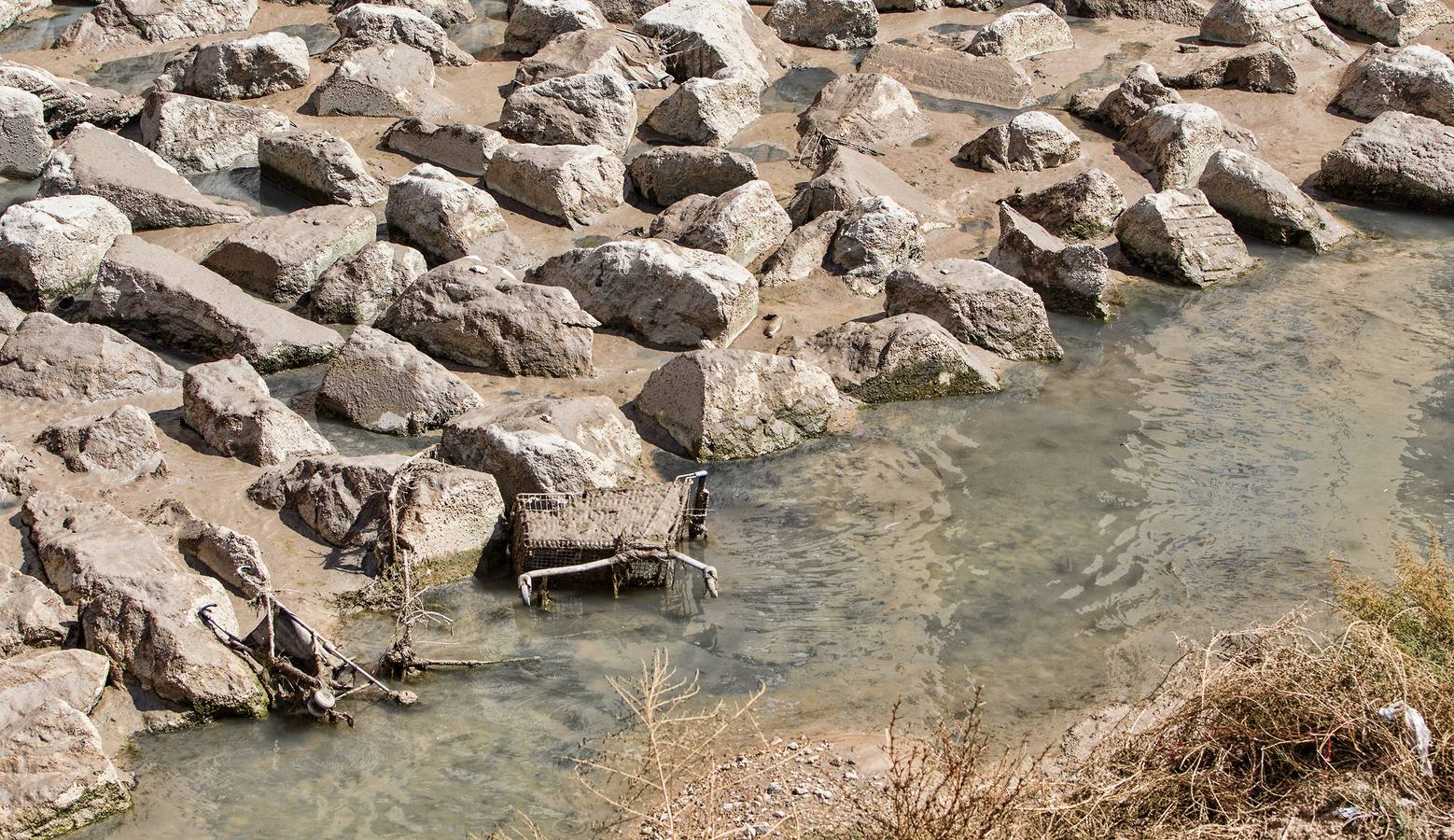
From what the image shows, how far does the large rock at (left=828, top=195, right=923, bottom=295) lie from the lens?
32.9 feet

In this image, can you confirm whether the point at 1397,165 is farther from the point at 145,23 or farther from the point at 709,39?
the point at 145,23

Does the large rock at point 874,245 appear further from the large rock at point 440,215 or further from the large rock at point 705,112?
the large rock at point 440,215

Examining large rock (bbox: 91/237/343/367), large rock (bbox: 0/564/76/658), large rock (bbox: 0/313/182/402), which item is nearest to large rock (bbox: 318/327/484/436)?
large rock (bbox: 91/237/343/367)

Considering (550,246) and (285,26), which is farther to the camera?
(285,26)

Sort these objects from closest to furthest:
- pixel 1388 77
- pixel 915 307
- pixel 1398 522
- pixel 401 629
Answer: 1. pixel 401 629
2. pixel 1398 522
3. pixel 915 307
4. pixel 1388 77

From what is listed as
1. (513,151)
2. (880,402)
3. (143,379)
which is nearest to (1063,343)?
(880,402)

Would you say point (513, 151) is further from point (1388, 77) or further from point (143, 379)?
point (1388, 77)

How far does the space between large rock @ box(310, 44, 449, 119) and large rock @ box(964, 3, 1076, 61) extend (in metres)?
5.65

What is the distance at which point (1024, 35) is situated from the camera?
14.1m

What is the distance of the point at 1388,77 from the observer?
524 inches

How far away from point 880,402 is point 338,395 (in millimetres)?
3355

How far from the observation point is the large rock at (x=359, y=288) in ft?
29.8

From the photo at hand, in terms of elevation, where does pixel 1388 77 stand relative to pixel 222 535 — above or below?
above

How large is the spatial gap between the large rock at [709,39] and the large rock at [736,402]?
567 centimetres
